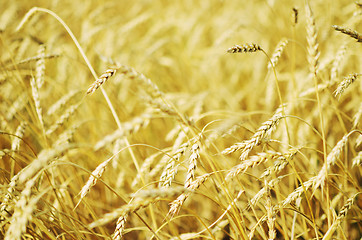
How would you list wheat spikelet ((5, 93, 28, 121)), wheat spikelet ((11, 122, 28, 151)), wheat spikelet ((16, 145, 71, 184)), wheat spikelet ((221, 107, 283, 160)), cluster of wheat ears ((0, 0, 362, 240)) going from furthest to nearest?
wheat spikelet ((5, 93, 28, 121)) → wheat spikelet ((11, 122, 28, 151)) → cluster of wheat ears ((0, 0, 362, 240)) → wheat spikelet ((221, 107, 283, 160)) → wheat spikelet ((16, 145, 71, 184))

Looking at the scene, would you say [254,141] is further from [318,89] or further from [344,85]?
[318,89]

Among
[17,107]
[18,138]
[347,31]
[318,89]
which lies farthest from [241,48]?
[17,107]

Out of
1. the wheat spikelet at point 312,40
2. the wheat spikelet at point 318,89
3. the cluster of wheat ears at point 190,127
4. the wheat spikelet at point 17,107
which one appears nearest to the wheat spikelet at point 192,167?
the cluster of wheat ears at point 190,127

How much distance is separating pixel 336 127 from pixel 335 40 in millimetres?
973

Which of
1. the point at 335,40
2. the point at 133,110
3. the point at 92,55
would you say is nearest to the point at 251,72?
the point at 335,40

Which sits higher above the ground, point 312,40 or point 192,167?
point 312,40

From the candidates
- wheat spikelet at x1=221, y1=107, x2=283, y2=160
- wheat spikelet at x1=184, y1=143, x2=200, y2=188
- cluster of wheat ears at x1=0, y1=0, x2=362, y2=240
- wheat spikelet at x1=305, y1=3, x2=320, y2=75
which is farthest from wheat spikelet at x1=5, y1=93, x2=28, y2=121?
wheat spikelet at x1=305, y1=3, x2=320, y2=75

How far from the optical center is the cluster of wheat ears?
0.88m

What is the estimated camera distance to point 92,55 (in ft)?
8.60

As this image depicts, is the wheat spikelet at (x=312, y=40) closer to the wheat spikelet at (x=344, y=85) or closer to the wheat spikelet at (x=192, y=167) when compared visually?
the wheat spikelet at (x=344, y=85)

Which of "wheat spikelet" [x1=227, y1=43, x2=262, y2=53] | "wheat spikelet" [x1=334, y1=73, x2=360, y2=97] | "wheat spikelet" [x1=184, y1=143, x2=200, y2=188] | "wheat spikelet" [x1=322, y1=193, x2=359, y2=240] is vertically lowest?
"wheat spikelet" [x1=322, y1=193, x2=359, y2=240]

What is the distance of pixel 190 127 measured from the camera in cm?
78

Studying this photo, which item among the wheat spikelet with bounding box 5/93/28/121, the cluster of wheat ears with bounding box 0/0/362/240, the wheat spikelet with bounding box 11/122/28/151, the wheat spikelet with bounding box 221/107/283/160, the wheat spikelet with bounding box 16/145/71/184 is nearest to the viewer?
the wheat spikelet with bounding box 16/145/71/184

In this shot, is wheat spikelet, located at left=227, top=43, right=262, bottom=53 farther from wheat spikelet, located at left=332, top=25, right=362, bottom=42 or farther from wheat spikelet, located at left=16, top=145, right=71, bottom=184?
wheat spikelet, located at left=16, top=145, right=71, bottom=184
